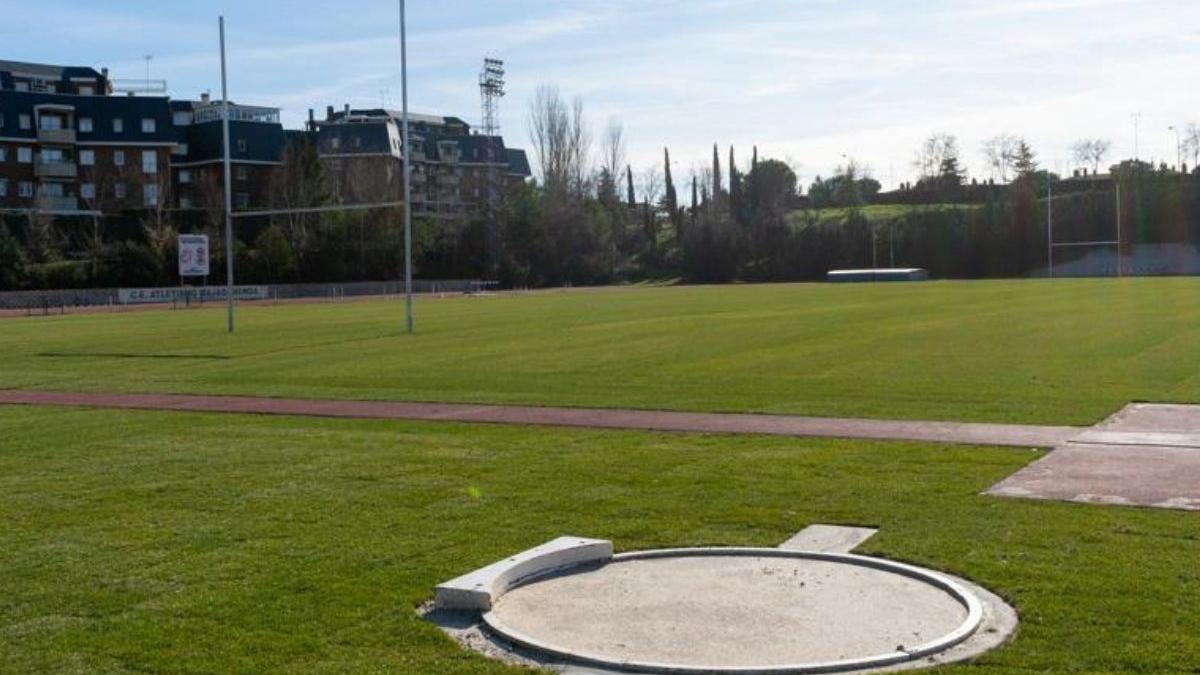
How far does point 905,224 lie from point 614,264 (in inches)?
1111

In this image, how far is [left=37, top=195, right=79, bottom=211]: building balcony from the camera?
3593 inches

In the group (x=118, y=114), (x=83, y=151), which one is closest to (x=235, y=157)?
(x=118, y=114)

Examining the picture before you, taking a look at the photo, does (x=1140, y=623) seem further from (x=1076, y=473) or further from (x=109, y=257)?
(x=109, y=257)

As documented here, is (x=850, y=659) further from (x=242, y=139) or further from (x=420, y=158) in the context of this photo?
(x=420, y=158)

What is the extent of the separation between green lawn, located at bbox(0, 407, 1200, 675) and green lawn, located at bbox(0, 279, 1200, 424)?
440 cm

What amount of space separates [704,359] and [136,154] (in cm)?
8137

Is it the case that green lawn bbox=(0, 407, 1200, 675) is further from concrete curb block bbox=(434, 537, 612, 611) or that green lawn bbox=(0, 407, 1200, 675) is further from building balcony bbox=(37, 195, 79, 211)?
building balcony bbox=(37, 195, 79, 211)

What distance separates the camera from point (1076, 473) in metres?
11.7

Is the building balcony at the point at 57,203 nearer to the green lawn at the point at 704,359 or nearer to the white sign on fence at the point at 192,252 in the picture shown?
the green lawn at the point at 704,359

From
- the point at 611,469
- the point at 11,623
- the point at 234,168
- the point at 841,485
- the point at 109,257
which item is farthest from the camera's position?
the point at 234,168

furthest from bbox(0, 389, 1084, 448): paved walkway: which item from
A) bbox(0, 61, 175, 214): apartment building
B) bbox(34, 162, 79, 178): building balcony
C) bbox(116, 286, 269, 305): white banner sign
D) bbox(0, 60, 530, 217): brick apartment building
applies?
bbox(34, 162, 79, 178): building balcony

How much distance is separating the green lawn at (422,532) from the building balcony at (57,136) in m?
86.3

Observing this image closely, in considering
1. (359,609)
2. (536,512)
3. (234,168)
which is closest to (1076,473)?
(536,512)

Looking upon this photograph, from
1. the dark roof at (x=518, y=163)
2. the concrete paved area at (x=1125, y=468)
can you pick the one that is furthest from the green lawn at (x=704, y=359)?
the dark roof at (x=518, y=163)
